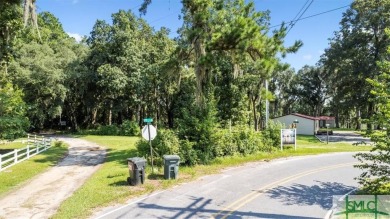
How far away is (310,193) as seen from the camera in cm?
1220

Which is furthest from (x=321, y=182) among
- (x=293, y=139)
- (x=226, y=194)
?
(x=293, y=139)

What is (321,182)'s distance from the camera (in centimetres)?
1409

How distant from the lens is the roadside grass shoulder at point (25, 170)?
13.9m

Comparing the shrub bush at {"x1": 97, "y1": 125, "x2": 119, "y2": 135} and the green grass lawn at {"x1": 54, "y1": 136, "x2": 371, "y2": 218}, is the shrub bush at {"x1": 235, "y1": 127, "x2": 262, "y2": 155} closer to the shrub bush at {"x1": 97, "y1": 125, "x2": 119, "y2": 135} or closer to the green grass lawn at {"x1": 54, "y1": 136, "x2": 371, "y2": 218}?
the green grass lawn at {"x1": 54, "y1": 136, "x2": 371, "y2": 218}

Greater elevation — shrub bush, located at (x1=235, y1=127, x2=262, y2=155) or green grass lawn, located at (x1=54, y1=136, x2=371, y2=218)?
shrub bush, located at (x1=235, y1=127, x2=262, y2=155)

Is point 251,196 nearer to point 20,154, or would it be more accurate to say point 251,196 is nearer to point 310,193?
point 310,193

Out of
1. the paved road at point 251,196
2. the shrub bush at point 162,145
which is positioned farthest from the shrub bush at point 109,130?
the paved road at point 251,196

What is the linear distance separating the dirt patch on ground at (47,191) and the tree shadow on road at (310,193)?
25.1ft

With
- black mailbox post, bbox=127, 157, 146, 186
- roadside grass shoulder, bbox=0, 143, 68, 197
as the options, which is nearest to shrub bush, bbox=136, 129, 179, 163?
black mailbox post, bbox=127, 157, 146, 186

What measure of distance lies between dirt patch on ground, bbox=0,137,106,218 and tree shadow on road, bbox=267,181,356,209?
7.65 meters

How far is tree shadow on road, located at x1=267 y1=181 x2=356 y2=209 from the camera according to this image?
11.1 meters

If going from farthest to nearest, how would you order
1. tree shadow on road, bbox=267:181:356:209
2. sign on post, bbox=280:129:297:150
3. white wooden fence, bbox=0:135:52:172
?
sign on post, bbox=280:129:297:150 < white wooden fence, bbox=0:135:52:172 < tree shadow on road, bbox=267:181:356:209

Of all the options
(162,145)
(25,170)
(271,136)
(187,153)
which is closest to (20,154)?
(25,170)

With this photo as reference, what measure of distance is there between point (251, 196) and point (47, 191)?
25.8 ft
